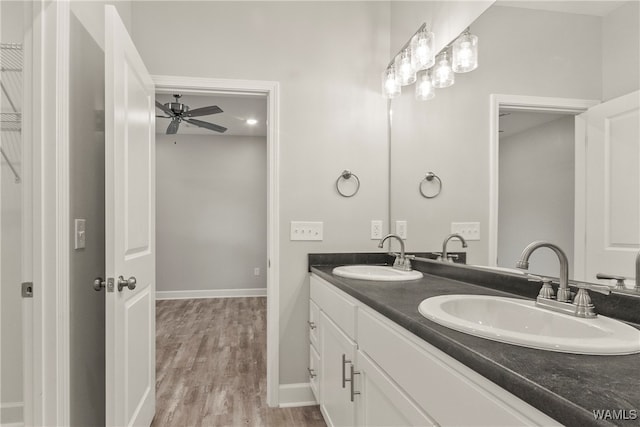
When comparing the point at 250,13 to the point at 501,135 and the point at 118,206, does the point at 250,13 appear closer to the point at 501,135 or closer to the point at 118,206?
the point at 118,206

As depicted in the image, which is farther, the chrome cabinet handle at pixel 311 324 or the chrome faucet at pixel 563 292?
the chrome cabinet handle at pixel 311 324

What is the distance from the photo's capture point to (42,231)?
1.29 metres

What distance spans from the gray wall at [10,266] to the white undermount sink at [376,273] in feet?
4.53

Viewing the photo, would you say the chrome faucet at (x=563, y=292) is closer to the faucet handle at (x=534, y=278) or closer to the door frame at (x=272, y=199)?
the faucet handle at (x=534, y=278)

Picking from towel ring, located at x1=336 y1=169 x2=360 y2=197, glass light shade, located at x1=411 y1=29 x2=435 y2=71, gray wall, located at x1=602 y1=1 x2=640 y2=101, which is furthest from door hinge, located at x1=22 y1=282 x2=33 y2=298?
glass light shade, located at x1=411 y1=29 x2=435 y2=71

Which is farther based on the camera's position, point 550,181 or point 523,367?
point 550,181

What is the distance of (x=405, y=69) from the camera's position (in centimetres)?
213

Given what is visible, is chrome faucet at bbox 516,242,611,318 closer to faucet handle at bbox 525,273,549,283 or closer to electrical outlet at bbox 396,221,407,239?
faucet handle at bbox 525,273,549,283

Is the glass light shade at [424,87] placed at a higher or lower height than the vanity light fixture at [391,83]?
lower

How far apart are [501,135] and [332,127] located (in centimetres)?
116

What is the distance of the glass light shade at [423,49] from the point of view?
76.9 inches

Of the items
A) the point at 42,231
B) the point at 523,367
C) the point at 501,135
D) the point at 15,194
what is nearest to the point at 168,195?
the point at 15,194

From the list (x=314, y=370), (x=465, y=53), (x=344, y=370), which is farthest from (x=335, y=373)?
(x=465, y=53)

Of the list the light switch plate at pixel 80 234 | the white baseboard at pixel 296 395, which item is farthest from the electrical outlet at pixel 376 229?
the light switch plate at pixel 80 234
